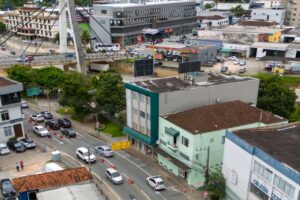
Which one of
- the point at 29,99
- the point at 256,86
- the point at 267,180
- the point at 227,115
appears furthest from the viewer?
the point at 29,99

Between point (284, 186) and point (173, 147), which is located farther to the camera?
point (173, 147)

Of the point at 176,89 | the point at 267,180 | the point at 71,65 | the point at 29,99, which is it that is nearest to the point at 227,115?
the point at 176,89

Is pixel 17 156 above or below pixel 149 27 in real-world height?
Result: below

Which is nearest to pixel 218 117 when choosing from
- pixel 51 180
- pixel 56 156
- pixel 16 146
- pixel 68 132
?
pixel 51 180

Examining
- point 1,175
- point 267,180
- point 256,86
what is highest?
point 256,86

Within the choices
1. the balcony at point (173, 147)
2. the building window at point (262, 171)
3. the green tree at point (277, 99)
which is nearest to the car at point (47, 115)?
the balcony at point (173, 147)

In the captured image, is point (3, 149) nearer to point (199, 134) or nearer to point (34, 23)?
point (199, 134)

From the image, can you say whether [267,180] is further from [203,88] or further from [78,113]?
[78,113]
